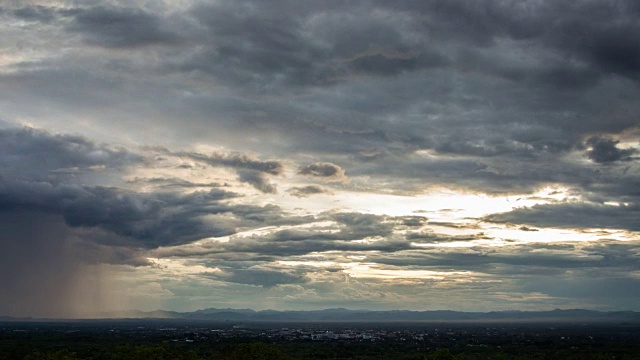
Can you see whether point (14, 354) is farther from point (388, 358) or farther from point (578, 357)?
point (578, 357)

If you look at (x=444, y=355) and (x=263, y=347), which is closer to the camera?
(x=263, y=347)

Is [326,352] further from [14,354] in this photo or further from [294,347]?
[14,354]

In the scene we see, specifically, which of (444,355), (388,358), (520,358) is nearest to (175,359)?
(444,355)

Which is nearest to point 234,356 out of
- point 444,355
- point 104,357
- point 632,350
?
point 444,355

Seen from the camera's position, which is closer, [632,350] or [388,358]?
[388,358]

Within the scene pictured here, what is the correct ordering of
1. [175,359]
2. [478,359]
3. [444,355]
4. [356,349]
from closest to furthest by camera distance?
[175,359], [444,355], [478,359], [356,349]

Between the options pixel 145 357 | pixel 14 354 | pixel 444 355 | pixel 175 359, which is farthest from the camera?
pixel 14 354

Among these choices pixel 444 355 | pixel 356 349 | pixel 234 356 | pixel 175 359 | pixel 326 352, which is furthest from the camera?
pixel 356 349

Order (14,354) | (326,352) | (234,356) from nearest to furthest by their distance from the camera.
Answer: (234,356) < (14,354) < (326,352)

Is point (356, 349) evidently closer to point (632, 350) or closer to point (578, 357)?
point (578, 357)
